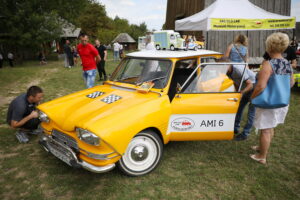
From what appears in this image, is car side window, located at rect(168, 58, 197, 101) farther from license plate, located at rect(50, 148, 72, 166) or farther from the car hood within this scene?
license plate, located at rect(50, 148, 72, 166)

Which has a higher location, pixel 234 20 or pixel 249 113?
pixel 234 20

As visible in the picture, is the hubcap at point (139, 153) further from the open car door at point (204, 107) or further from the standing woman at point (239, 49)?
the standing woman at point (239, 49)

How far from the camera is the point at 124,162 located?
2.98m

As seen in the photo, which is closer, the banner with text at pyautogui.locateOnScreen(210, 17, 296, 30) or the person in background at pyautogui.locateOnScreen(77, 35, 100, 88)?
the person in background at pyautogui.locateOnScreen(77, 35, 100, 88)

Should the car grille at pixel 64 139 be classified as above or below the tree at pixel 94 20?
below

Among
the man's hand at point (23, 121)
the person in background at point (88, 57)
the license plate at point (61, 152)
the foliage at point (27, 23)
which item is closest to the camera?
the license plate at point (61, 152)

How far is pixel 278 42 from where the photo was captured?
9.38 feet

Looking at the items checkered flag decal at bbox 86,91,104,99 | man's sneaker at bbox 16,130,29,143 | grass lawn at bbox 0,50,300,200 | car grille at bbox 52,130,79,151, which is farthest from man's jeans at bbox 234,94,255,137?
man's sneaker at bbox 16,130,29,143

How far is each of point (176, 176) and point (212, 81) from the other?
1.63 meters

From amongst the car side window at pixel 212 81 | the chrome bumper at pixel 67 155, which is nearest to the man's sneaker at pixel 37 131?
the chrome bumper at pixel 67 155

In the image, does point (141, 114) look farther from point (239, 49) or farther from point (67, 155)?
point (239, 49)

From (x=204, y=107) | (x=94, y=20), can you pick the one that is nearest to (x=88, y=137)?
(x=204, y=107)

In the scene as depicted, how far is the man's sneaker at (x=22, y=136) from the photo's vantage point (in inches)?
Answer: 165

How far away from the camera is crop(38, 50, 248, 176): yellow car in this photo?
2.62 meters
